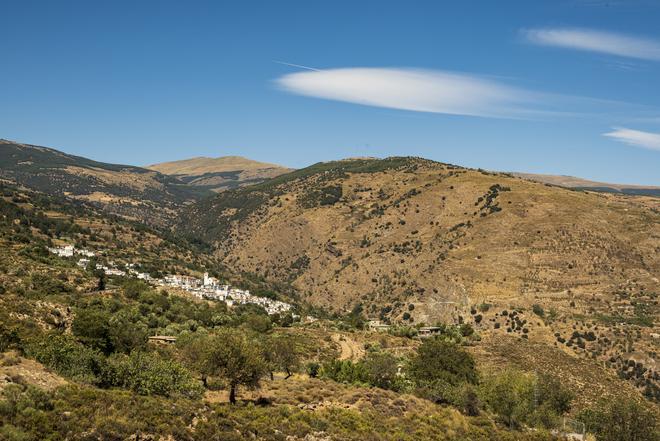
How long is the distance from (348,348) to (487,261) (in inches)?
2601

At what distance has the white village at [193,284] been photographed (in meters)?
93.0

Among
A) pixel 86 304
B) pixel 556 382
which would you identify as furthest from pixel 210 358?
pixel 556 382

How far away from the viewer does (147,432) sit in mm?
20953

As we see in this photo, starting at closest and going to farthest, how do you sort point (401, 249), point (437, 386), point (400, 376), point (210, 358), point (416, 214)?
point (210, 358)
point (437, 386)
point (400, 376)
point (401, 249)
point (416, 214)

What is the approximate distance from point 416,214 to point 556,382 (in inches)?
4460

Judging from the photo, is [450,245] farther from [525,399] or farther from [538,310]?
[525,399]

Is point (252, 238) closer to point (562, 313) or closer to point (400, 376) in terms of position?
point (562, 313)

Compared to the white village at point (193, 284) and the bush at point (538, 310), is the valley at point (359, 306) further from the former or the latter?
the white village at point (193, 284)

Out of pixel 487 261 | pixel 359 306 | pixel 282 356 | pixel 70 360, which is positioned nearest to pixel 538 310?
pixel 487 261

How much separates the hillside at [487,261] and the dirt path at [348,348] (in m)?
20.8

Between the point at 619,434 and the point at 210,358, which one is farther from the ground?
the point at 210,358

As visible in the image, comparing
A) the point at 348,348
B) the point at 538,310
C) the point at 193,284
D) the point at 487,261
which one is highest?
the point at 487,261

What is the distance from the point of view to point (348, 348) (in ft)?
197

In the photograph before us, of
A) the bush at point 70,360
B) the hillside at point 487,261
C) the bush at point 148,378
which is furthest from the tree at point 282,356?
the hillside at point 487,261
